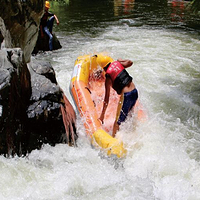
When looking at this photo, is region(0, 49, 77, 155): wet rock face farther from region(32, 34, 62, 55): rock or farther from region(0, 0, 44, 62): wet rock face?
region(32, 34, 62, 55): rock

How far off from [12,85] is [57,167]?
1.17 metres

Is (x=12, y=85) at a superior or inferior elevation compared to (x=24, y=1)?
inferior

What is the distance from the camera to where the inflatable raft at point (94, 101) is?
367 centimetres

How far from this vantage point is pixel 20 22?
5.11m

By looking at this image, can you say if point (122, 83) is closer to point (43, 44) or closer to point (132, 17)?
point (43, 44)

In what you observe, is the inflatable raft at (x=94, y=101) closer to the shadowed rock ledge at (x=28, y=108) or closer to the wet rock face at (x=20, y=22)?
the shadowed rock ledge at (x=28, y=108)

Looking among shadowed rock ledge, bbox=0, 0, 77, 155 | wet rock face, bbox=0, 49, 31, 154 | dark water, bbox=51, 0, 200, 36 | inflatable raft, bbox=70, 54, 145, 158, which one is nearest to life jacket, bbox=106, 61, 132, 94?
inflatable raft, bbox=70, 54, 145, 158

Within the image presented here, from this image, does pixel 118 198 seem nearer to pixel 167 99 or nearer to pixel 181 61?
pixel 167 99

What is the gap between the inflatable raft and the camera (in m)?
3.67

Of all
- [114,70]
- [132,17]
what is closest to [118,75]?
[114,70]

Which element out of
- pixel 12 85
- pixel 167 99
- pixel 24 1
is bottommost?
pixel 167 99

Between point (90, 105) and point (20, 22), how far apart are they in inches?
89.9

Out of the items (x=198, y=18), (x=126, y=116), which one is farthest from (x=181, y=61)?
(x=198, y=18)

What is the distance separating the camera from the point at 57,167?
130 inches
